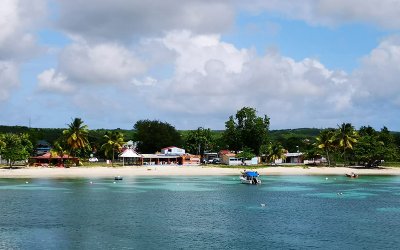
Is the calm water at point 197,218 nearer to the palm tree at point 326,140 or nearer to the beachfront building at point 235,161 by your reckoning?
the palm tree at point 326,140

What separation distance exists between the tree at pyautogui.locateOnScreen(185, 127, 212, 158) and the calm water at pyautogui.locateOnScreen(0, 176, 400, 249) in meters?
83.6

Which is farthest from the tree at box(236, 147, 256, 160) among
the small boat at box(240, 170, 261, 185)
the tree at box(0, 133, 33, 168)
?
the tree at box(0, 133, 33, 168)

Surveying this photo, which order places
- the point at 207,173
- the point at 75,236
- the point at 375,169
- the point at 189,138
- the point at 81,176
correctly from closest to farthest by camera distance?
the point at 75,236 → the point at 81,176 → the point at 207,173 → the point at 375,169 → the point at 189,138

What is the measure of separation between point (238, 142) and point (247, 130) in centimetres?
487

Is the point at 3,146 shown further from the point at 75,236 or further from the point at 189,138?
the point at 75,236

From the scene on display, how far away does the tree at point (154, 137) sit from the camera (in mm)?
167750

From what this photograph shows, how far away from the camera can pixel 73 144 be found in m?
121

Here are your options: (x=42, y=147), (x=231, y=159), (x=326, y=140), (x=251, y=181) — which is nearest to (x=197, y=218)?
(x=251, y=181)

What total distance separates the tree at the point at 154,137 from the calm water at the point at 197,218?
88825 mm

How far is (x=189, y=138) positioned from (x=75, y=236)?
12381 centimetres

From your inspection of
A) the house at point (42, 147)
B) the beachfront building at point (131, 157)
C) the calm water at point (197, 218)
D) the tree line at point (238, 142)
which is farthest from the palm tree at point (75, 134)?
the house at point (42, 147)

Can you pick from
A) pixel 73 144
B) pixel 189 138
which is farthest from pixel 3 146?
pixel 189 138

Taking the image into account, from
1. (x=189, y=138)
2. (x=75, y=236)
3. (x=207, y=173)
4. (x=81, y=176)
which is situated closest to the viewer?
(x=75, y=236)

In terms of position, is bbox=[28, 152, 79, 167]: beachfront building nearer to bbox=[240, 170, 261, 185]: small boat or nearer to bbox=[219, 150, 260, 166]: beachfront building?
bbox=[219, 150, 260, 166]: beachfront building
